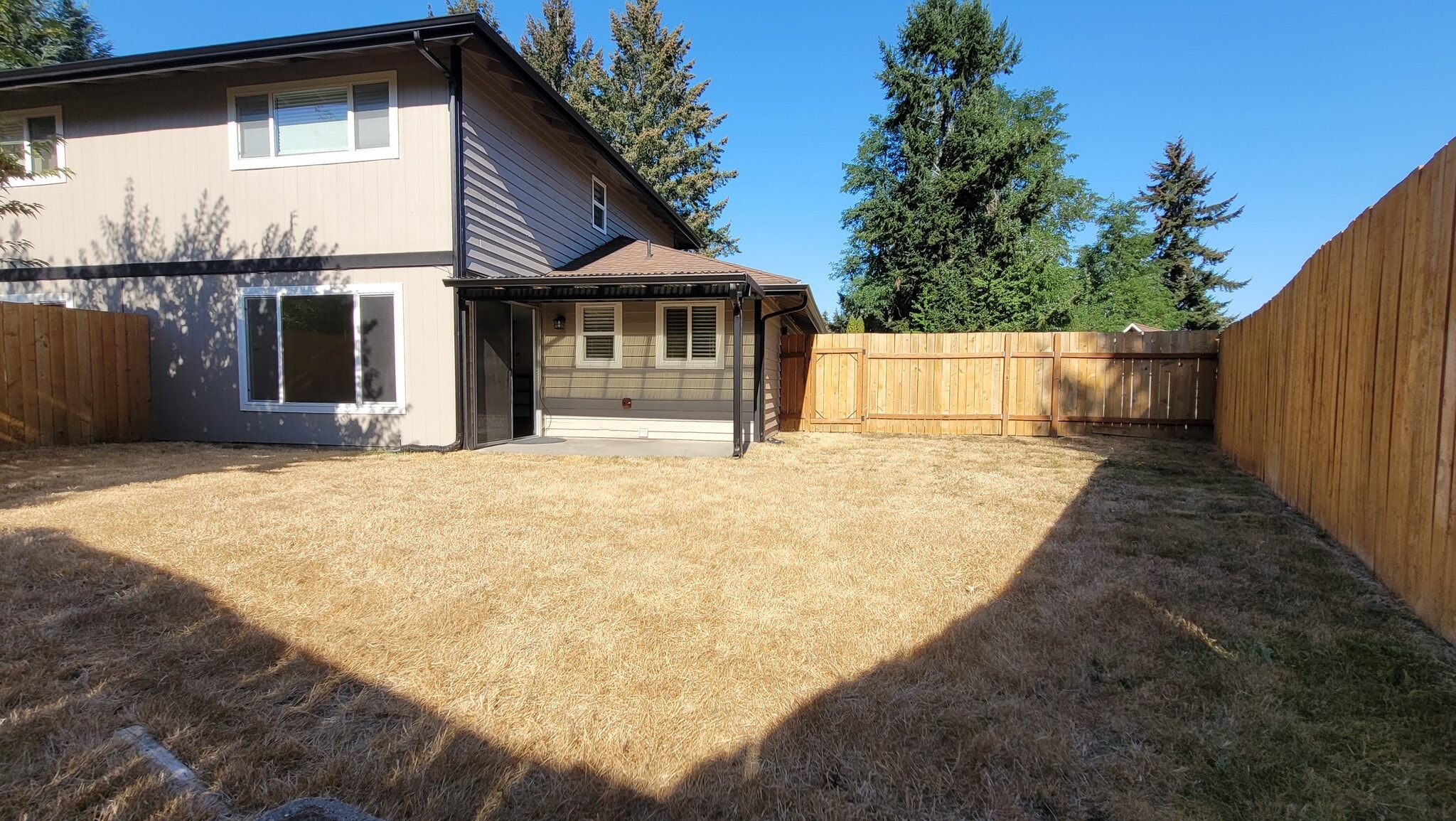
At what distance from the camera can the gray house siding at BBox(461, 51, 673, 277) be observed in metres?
8.01

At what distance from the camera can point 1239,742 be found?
6.29ft

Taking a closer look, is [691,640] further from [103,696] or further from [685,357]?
[685,357]

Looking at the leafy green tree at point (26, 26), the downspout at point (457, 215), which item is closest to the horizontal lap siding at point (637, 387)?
the downspout at point (457, 215)

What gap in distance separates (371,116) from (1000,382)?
1079 centimetres

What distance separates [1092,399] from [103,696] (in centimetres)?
1287

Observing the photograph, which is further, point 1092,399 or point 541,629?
point 1092,399

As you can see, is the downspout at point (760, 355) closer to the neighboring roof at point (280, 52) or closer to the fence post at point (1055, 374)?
the neighboring roof at point (280, 52)

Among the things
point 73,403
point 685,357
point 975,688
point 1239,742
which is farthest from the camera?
point 685,357

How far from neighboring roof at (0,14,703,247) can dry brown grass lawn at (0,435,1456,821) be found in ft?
17.6

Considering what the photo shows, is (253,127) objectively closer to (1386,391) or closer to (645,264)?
(645,264)

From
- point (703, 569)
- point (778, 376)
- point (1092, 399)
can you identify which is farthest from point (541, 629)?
point (1092, 399)

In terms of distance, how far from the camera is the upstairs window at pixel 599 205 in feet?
39.2

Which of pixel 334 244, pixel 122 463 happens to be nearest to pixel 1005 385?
pixel 334 244

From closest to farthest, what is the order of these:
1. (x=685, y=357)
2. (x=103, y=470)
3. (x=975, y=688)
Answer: (x=975, y=688) < (x=103, y=470) < (x=685, y=357)
